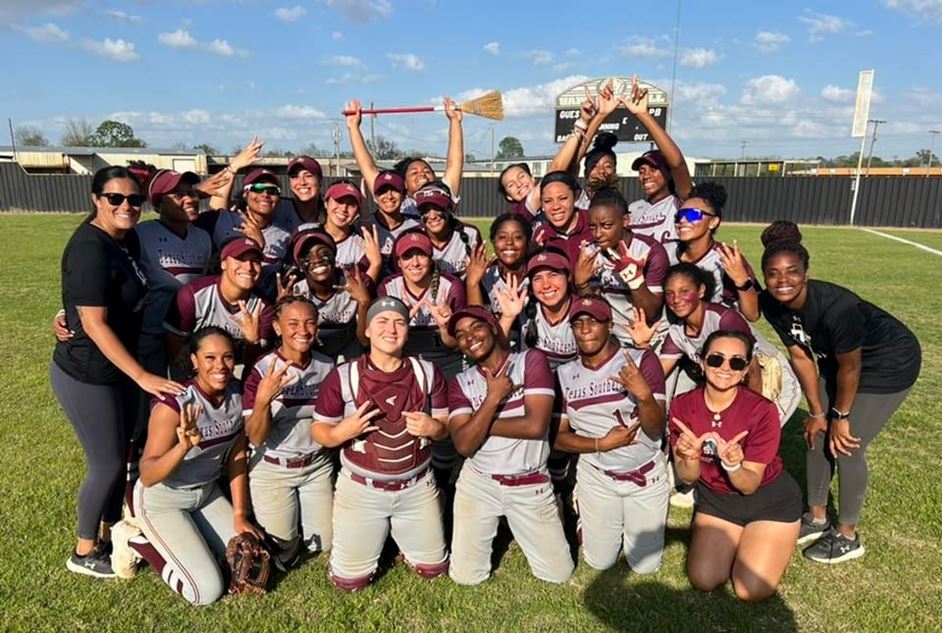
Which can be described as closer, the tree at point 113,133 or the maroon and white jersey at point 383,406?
the maroon and white jersey at point 383,406

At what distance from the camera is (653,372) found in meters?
4.05

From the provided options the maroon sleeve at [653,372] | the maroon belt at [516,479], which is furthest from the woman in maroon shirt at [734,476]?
the maroon belt at [516,479]

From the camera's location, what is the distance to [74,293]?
142 inches

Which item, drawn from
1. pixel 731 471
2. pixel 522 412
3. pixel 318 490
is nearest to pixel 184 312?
pixel 318 490

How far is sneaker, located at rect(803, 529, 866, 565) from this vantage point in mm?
4207

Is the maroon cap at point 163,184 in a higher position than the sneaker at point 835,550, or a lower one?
higher

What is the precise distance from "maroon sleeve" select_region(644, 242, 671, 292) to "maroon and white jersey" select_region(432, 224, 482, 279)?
1322 millimetres

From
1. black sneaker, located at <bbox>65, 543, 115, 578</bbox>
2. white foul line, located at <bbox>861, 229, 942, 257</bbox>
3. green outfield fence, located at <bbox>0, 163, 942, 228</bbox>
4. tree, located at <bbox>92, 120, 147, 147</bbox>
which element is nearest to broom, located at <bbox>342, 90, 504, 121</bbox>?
black sneaker, located at <bbox>65, 543, 115, 578</bbox>

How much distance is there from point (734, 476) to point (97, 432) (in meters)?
3.81

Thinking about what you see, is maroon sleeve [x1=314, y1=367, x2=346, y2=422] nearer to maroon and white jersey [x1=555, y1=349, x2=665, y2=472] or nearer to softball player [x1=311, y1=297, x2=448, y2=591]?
softball player [x1=311, y1=297, x2=448, y2=591]

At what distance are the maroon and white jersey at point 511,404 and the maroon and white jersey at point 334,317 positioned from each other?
115 cm

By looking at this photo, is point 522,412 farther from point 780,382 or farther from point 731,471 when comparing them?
point 780,382

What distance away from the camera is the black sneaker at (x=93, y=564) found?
3.90m

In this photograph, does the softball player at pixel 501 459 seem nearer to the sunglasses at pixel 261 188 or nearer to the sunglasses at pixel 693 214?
the sunglasses at pixel 693 214
